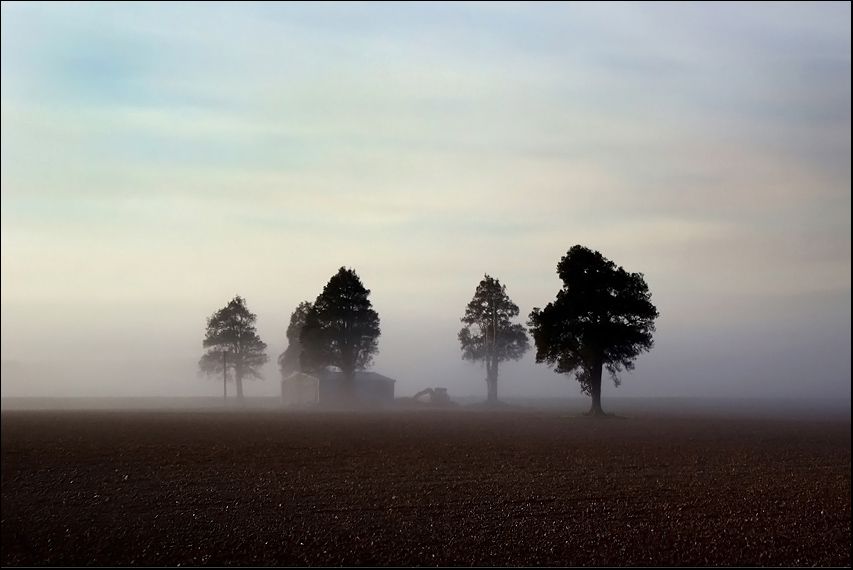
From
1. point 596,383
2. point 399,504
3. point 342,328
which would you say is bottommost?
point 399,504

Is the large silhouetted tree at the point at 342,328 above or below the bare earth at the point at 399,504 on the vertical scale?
above

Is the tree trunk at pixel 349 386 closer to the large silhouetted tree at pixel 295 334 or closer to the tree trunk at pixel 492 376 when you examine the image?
the large silhouetted tree at pixel 295 334

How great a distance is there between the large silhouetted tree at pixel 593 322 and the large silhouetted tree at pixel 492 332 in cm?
82

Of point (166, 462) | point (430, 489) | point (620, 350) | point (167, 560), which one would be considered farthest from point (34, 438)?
point (620, 350)

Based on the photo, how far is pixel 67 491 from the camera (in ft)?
48.7

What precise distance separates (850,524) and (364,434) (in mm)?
22154

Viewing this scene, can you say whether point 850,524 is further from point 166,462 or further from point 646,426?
point 646,426

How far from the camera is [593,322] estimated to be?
2158cm

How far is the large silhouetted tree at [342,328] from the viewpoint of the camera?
13195 millimetres

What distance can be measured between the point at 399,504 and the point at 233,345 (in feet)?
23.8

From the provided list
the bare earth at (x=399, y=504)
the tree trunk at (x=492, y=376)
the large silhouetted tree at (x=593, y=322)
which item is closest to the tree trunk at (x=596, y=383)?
the large silhouetted tree at (x=593, y=322)

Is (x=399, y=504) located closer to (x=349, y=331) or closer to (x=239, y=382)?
(x=239, y=382)

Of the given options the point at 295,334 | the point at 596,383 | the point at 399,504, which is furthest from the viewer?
the point at 596,383

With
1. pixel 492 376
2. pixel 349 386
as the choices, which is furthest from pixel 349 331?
pixel 492 376
